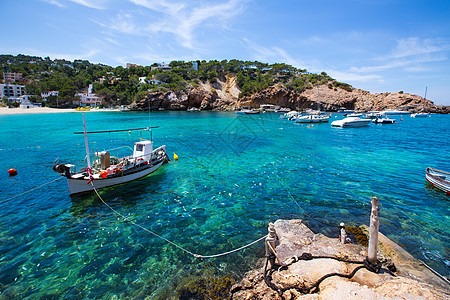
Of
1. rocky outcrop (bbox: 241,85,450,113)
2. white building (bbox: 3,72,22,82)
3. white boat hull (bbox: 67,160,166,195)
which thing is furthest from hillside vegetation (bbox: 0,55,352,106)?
white boat hull (bbox: 67,160,166,195)

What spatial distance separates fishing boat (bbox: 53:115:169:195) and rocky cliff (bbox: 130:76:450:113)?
84.5m

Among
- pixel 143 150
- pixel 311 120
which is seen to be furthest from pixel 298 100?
pixel 143 150

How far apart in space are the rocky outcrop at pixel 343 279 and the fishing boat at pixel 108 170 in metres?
12.9

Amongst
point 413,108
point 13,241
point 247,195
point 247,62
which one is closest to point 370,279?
point 247,195

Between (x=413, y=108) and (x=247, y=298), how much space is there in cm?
13077

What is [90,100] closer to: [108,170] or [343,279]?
[108,170]

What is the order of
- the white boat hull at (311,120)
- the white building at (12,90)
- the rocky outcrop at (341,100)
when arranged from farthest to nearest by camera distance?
the white building at (12,90) < the rocky outcrop at (341,100) < the white boat hull at (311,120)

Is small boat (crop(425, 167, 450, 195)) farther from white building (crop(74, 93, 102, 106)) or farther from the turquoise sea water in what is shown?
white building (crop(74, 93, 102, 106))

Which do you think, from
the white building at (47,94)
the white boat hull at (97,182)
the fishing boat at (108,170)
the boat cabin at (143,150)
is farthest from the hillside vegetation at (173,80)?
the white boat hull at (97,182)

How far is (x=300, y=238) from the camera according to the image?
30.8 feet

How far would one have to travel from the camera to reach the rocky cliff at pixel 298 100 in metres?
103

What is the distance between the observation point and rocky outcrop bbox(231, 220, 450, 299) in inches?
223

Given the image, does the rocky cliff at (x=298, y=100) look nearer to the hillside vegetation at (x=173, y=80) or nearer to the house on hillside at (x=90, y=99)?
the hillside vegetation at (x=173, y=80)

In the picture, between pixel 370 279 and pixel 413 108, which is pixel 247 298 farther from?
pixel 413 108
